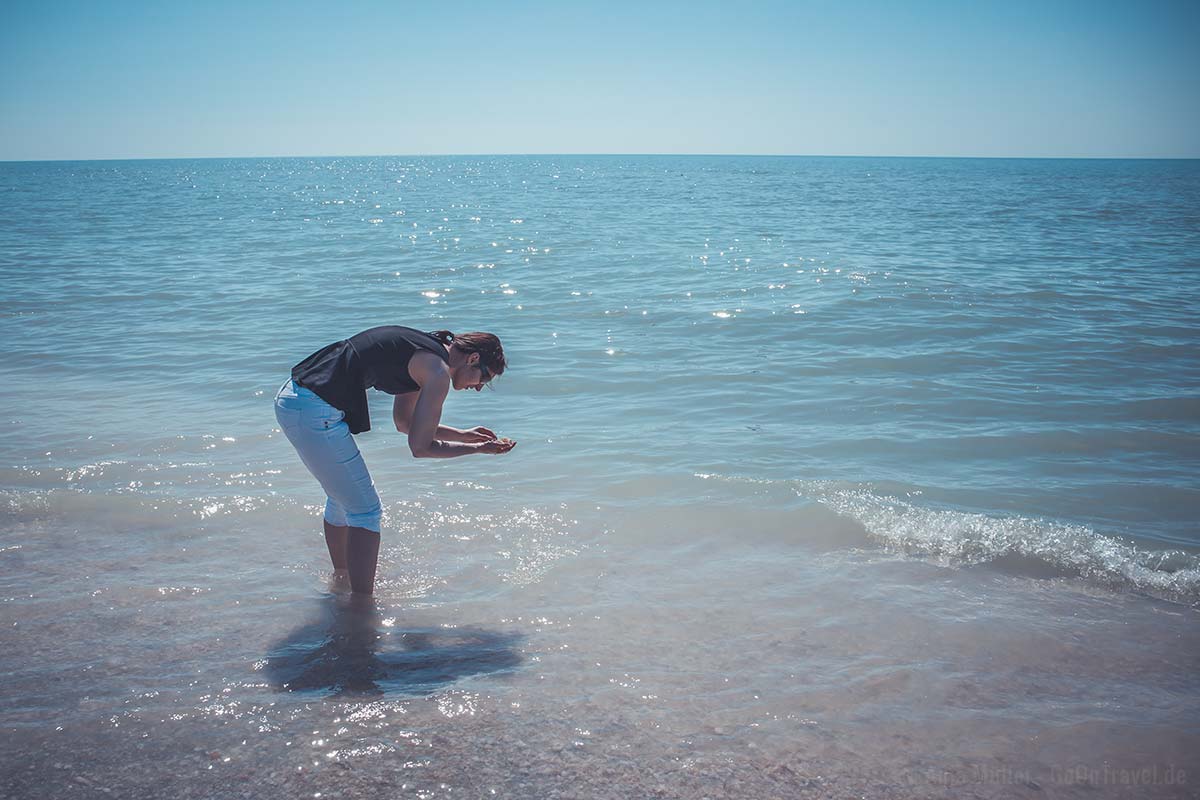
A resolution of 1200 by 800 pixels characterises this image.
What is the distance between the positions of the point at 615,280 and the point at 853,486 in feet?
32.9

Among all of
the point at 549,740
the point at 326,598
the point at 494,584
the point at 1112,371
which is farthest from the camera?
the point at 1112,371

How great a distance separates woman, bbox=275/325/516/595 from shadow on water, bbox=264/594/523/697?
0.62m

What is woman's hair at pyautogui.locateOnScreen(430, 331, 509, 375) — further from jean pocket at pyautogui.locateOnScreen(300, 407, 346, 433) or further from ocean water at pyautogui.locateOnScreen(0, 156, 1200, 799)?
ocean water at pyautogui.locateOnScreen(0, 156, 1200, 799)

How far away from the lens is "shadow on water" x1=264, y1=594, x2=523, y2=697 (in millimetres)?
3428

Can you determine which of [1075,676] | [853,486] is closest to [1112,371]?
[853,486]

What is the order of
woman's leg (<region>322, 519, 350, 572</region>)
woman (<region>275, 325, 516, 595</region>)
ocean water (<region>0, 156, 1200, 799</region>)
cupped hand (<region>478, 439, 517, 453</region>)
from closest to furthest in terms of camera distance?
ocean water (<region>0, 156, 1200, 799</region>) → woman (<region>275, 325, 516, 595</region>) → cupped hand (<region>478, 439, 517, 453</region>) → woman's leg (<region>322, 519, 350, 572</region>)

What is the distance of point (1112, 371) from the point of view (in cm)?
893

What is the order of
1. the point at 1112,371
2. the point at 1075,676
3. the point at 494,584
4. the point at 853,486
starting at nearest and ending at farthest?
1. the point at 1075,676
2. the point at 494,584
3. the point at 853,486
4. the point at 1112,371

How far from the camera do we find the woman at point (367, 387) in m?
3.65

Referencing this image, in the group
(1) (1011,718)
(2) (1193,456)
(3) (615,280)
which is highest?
(3) (615,280)

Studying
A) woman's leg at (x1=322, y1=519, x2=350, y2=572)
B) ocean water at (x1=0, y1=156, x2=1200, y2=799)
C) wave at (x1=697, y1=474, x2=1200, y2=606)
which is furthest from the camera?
wave at (x1=697, y1=474, x2=1200, y2=606)

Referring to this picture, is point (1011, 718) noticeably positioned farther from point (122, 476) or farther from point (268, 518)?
point (122, 476)

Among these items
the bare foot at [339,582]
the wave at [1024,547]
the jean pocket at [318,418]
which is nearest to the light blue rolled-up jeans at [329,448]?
the jean pocket at [318,418]

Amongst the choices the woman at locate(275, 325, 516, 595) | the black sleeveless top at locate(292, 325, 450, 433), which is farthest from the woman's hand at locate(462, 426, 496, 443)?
the black sleeveless top at locate(292, 325, 450, 433)
